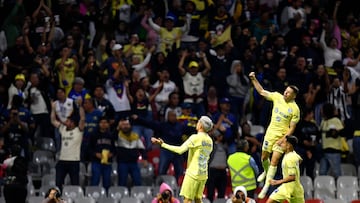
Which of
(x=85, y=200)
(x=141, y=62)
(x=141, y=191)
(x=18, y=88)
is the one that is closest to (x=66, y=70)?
(x=18, y=88)

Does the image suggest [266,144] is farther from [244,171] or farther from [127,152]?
[127,152]

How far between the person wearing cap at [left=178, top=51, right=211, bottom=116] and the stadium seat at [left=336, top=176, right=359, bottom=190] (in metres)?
3.71

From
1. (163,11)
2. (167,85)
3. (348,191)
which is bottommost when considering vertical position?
(348,191)

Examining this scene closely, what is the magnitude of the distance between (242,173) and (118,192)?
134 inches

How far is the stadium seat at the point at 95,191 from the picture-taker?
87.8ft

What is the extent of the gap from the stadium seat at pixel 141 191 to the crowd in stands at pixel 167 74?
0.41m

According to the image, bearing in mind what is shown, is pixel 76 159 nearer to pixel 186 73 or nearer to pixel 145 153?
pixel 145 153

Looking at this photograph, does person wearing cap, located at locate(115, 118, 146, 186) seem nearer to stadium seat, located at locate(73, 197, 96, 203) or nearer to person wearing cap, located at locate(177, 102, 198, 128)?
person wearing cap, located at locate(177, 102, 198, 128)

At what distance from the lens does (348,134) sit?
95.7ft

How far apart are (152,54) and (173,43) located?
856 millimetres

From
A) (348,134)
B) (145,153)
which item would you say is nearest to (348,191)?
(348,134)

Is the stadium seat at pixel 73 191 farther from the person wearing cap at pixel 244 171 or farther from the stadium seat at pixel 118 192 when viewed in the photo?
the person wearing cap at pixel 244 171

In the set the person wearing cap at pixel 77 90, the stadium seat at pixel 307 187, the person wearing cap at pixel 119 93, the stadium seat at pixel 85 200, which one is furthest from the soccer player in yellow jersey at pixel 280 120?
the person wearing cap at pixel 77 90

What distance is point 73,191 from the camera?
87.5 ft
